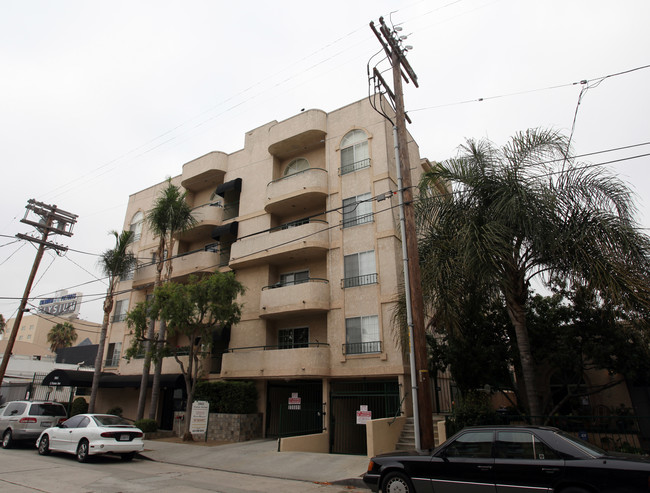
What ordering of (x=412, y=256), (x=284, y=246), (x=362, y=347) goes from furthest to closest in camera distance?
(x=284, y=246) → (x=362, y=347) → (x=412, y=256)

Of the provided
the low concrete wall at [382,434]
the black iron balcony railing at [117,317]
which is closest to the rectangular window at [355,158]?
the low concrete wall at [382,434]

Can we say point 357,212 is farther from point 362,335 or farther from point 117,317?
point 117,317

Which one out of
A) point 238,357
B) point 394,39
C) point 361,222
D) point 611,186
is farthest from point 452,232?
point 238,357

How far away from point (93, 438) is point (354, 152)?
16.3m

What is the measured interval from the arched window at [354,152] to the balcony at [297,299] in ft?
19.8

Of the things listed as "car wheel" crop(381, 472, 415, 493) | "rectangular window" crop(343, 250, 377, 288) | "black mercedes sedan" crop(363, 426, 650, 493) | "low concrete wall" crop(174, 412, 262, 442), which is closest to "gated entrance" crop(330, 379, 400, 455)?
"low concrete wall" crop(174, 412, 262, 442)

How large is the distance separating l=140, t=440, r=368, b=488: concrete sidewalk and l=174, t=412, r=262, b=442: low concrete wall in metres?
1.04

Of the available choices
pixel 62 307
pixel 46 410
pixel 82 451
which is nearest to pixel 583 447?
pixel 82 451

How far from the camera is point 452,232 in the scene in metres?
11.8

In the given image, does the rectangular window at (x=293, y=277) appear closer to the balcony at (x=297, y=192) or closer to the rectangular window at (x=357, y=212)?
the balcony at (x=297, y=192)

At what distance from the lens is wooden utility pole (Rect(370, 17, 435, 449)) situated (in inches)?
382

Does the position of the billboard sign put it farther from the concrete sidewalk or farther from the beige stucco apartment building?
the concrete sidewalk

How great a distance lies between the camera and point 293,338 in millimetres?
21391

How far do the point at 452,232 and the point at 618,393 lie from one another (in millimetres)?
10567
